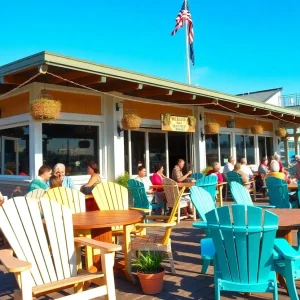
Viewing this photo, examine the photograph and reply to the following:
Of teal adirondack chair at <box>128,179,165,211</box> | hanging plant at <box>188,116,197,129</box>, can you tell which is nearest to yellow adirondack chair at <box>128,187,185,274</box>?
teal adirondack chair at <box>128,179,165,211</box>

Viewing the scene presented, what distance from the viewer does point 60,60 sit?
5109mm

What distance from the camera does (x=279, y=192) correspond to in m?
5.79

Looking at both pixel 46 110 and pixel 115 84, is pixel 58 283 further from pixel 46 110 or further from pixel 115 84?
pixel 115 84

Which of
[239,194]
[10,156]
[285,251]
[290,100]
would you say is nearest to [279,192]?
[239,194]

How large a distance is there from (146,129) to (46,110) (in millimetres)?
3389

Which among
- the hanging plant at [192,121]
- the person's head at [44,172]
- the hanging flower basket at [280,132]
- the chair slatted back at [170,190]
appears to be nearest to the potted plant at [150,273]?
the person's head at [44,172]

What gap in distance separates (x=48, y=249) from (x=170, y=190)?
149 inches

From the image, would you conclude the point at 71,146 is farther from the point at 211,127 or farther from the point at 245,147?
the point at 245,147

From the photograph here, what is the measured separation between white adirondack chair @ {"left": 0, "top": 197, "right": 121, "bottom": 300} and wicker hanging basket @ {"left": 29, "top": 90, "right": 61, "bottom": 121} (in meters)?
3.10

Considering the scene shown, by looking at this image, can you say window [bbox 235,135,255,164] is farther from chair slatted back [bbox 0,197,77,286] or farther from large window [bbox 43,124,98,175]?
chair slatted back [bbox 0,197,77,286]

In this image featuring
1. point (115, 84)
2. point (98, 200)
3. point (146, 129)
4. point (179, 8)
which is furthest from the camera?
point (179, 8)

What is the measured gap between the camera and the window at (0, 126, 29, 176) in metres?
6.82

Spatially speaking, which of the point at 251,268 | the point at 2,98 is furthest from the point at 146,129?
the point at 251,268

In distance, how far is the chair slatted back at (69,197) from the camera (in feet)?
12.9
